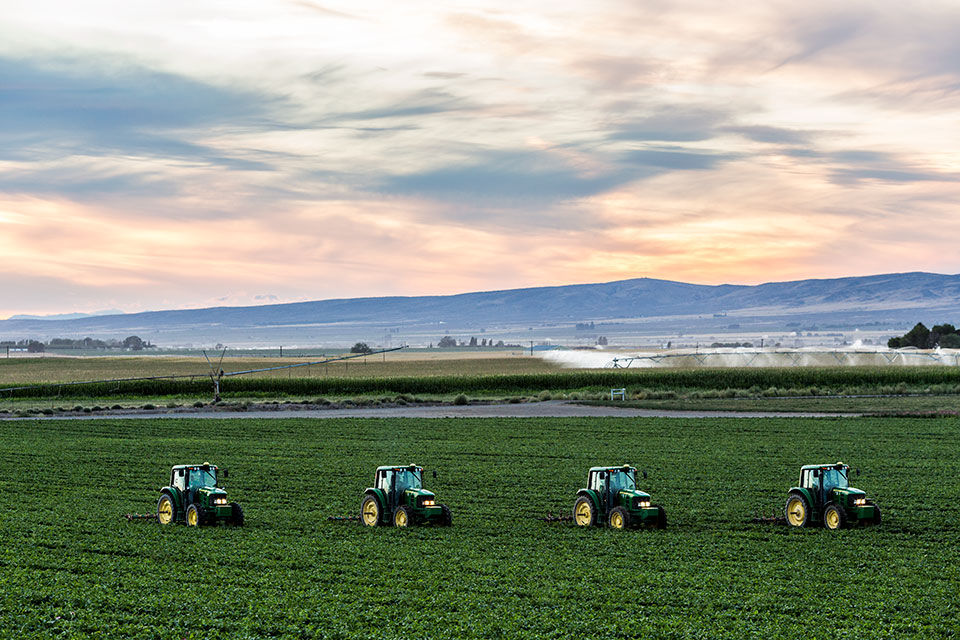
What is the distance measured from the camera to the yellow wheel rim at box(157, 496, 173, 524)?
22.3 meters

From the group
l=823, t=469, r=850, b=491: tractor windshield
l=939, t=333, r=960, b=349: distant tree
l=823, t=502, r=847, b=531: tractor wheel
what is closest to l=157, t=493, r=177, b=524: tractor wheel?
l=823, t=502, r=847, b=531: tractor wheel

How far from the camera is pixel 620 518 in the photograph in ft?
70.0

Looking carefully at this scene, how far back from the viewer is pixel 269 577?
16.7 m

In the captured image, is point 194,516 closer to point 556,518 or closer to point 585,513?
point 556,518

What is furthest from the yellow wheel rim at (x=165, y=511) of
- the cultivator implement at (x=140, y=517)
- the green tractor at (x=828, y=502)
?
the green tractor at (x=828, y=502)

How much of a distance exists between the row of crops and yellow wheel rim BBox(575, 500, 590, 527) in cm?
6562

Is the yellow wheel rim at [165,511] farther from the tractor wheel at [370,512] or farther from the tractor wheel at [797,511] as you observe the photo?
the tractor wheel at [797,511]

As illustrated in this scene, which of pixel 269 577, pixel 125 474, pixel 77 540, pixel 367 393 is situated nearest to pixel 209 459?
pixel 125 474

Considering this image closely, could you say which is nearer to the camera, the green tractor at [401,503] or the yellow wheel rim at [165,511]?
the green tractor at [401,503]

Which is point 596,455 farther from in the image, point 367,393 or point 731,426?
point 367,393

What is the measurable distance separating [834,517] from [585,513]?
17.4ft

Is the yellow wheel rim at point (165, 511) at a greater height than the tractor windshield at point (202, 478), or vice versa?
the tractor windshield at point (202, 478)

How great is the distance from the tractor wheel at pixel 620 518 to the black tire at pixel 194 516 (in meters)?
8.85

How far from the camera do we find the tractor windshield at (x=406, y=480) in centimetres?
2202
